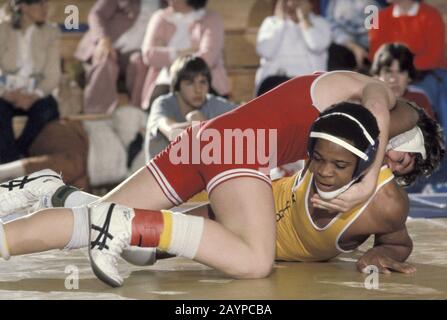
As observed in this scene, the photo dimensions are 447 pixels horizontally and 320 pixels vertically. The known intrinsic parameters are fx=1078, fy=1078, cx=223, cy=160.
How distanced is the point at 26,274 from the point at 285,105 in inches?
36.2

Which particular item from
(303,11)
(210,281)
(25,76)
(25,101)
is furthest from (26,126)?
(210,281)

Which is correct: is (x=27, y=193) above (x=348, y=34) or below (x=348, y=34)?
below

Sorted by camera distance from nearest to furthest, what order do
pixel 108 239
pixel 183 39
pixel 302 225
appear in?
pixel 108 239 → pixel 302 225 → pixel 183 39

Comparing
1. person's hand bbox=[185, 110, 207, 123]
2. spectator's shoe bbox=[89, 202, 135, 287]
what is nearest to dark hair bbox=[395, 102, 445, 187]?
spectator's shoe bbox=[89, 202, 135, 287]

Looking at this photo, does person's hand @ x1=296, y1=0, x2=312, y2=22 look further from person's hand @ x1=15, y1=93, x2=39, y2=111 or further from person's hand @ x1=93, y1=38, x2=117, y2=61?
person's hand @ x1=15, y1=93, x2=39, y2=111

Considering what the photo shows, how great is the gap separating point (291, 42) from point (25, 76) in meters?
1.49

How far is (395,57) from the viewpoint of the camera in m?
5.48

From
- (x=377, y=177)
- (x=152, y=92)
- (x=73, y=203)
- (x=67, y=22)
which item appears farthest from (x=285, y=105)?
(x=67, y=22)

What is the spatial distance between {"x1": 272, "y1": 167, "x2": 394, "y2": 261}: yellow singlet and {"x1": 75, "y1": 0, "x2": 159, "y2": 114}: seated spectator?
2.78 metres

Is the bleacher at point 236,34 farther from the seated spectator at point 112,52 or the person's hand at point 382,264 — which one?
the person's hand at point 382,264

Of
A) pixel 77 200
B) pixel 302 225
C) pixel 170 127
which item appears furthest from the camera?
pixel 170 127

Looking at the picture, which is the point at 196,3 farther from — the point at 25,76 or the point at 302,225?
the point at 302,225

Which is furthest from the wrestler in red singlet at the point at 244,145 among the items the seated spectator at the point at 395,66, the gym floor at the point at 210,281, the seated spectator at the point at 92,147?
the seated spectator at the point at 92,147

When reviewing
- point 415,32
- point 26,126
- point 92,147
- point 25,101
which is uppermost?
point 415,32
